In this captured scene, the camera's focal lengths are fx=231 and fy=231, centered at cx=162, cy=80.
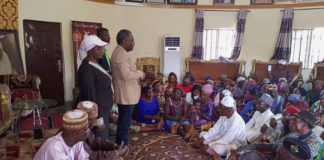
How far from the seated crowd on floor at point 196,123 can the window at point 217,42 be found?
222 centimetres

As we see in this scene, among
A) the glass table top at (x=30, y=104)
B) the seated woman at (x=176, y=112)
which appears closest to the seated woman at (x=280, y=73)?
the seated woman at (x=176, y=112)

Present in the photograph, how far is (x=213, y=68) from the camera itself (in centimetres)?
749

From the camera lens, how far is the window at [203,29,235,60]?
24.8 feet

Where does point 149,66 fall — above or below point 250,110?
above

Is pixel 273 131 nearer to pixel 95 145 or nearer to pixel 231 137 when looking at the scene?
pixel 231 137

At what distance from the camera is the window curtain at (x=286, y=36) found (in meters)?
6.85

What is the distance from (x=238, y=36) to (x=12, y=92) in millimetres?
6138

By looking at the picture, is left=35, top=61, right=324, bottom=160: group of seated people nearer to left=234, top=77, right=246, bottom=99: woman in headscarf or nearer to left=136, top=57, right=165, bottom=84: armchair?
left=234, top=77, right=246, bottom=99: woman in headscarf

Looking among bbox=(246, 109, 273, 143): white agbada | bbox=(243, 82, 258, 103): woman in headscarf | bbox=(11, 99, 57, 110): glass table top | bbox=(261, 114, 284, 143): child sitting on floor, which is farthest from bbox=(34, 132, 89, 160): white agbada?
bbox=(243, 82, 258, 103): woman in headscarf

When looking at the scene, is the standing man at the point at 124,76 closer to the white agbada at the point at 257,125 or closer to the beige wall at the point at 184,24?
the white agbada at the point at 257,125

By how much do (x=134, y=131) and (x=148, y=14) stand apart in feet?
14.4

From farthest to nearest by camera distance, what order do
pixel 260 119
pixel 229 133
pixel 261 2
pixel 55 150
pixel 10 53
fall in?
pixel 261 2 < pixel 10 53 < pixel 260 119 < pixel 229 133 < pixel 55 150

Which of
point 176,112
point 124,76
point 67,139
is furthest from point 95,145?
point 176,112

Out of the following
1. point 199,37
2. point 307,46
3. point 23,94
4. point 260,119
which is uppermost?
point 199,37
